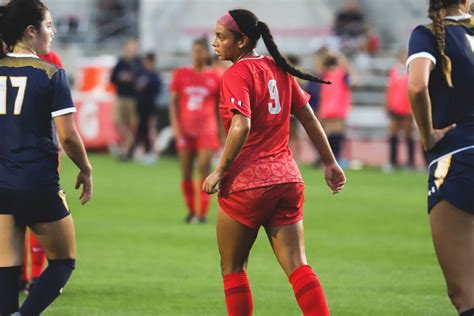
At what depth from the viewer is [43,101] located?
7.46 meters

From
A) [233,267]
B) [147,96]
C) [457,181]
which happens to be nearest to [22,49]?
[233,267]

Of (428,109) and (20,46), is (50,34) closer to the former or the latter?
(20,46)

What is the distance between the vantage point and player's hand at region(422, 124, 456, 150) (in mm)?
6688

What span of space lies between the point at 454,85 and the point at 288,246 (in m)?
1.51

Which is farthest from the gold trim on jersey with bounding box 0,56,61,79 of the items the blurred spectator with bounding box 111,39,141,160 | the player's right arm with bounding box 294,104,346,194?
the blurred spectator with bounding box 111,39,141,160

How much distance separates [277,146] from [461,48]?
1.39 metres

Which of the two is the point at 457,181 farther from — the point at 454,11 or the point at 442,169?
the point at 454,11

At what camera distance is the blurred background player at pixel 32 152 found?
7469 millimetres

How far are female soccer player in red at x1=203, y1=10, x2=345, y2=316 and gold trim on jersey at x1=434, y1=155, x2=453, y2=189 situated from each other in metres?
1.05

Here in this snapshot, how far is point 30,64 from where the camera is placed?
7512 mm

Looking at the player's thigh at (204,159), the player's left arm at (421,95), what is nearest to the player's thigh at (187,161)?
the player's thigh at (204,159)

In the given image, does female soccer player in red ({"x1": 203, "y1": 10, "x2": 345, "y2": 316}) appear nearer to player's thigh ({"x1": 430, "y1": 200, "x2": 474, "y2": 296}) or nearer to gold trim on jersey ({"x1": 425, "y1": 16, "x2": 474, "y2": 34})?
player's thigh ({"x1": 430, "y1": 200, "x2": 474, "y2": 296})

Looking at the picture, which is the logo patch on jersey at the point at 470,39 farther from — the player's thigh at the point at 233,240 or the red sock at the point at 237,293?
the red sock at the point at 237,293

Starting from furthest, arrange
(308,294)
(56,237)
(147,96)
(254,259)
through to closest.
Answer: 1. (147,96)
2. (254,259)
3. (56,237)
4. (308,294)
